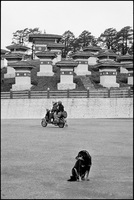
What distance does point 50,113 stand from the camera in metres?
19.8

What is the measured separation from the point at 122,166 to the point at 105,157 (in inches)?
52.2

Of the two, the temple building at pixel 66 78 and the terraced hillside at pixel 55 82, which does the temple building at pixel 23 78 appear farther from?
the temple building at pixel 66 78

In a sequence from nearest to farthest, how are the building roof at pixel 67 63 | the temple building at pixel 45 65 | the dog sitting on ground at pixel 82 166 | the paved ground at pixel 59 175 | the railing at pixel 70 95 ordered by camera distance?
1. the dog sitting on ground at pixel 82 166
2. the paved ground at pixel 59 175
3. the railing at pixel 70 95
4. the building roof at pixel 67 63
5. the temple building at pixel 45 65

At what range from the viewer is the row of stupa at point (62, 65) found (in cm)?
4159

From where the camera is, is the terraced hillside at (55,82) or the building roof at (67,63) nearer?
the building roof at (67,63)

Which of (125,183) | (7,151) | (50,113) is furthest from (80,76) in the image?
(125,183)

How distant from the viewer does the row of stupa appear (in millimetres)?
41594

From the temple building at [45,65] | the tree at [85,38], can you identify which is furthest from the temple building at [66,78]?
the tree at [85,38]

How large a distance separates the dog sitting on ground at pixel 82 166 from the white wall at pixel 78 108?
2688 cm

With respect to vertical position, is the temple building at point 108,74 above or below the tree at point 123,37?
below

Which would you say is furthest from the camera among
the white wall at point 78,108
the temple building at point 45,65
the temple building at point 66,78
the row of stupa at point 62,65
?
the temple building at point 45,65

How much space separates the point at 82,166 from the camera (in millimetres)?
4617

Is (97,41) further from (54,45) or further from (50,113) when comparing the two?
(50,113)

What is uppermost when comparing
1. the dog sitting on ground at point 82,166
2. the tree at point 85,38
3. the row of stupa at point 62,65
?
the tree at point 85,38
